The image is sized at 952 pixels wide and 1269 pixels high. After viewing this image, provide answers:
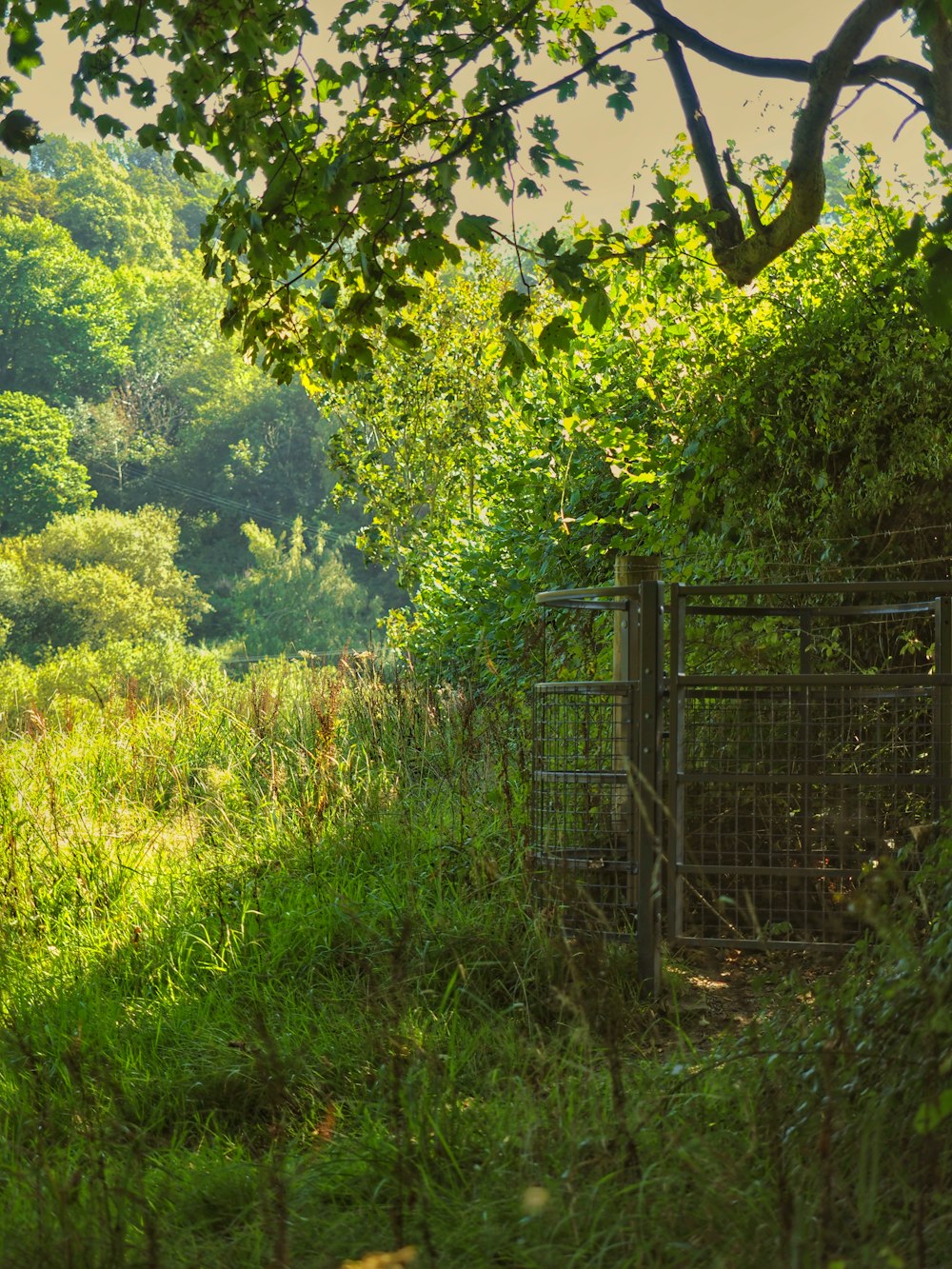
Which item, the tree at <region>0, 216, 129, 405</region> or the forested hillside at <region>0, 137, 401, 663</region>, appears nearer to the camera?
the forested hillside at <region>0, 137, 401, 663</region>

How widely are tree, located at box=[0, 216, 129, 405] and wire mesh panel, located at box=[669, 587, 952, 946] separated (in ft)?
169

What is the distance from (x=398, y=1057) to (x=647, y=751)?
2.41 meters

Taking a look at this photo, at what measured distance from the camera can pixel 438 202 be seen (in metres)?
5.00

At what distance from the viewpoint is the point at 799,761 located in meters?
5.01

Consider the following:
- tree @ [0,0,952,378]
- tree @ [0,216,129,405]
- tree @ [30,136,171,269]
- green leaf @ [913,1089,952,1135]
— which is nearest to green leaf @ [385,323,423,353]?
tree @ [0,0,952,378]

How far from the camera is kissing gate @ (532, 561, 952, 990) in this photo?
461cm

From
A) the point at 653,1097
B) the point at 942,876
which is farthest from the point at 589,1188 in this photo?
the point at 942,876

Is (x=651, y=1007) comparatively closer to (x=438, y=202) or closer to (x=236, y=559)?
(x=438, y=202)

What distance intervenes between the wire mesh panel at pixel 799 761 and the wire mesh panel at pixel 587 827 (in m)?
0.27

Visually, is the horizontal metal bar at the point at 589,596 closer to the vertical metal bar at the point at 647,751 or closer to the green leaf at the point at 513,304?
the vertical metal bar at the point at 647,751

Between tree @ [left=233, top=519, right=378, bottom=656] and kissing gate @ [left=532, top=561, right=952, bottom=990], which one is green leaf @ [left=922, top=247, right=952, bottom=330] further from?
tree @ [left=233, top=519, right=378, bottom=656]

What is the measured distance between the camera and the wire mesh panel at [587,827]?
16.1 ft

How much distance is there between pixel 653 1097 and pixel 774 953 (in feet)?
8.52

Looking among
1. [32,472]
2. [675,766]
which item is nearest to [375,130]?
[675,766]
